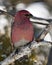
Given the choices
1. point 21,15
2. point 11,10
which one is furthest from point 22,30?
point 11,10

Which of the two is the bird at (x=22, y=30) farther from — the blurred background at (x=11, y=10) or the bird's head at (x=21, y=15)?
the blurred background at (x=11, y=10)

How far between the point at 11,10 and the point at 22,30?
104 cm

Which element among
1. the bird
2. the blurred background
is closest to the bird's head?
the bird

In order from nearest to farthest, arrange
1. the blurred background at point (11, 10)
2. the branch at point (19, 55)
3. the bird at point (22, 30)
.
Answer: the branch at point (19, 55) < the bird at point (22, 30) < the blurred background at point (11, 10)

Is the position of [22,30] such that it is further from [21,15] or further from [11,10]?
[11,10]

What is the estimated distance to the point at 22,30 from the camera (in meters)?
1.89

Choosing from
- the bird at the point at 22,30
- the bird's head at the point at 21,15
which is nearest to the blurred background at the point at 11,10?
the bird at the point at 22,30

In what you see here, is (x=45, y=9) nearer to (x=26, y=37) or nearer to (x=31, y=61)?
(x=31, y=61)

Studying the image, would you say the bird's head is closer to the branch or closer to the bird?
the bird

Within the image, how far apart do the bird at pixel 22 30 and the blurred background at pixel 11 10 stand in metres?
0.83

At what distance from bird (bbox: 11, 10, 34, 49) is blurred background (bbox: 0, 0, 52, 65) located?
0.83 m

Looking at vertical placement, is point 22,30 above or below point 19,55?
above

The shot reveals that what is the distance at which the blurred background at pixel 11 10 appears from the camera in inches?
114

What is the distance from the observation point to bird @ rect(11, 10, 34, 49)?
5.99 feet
